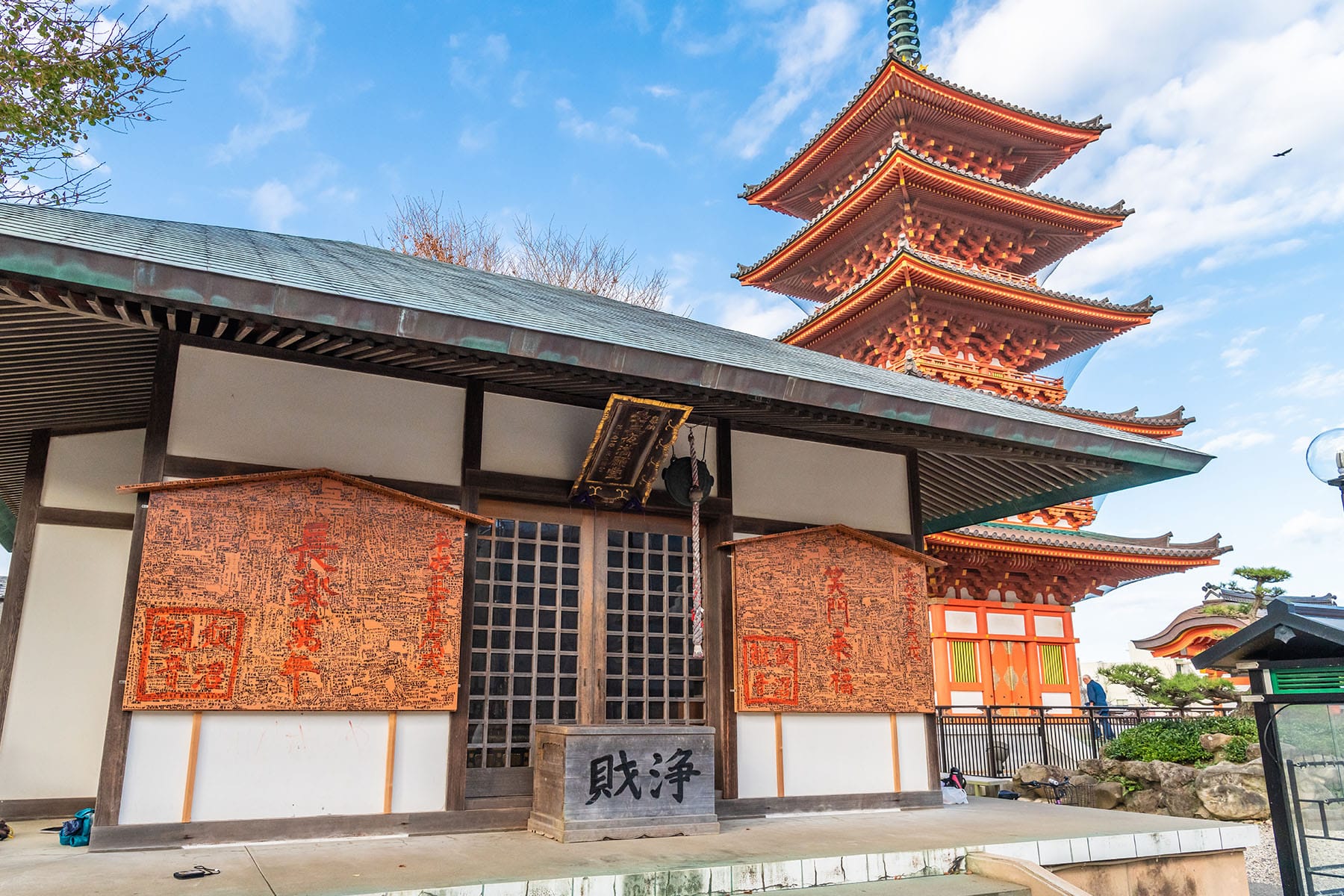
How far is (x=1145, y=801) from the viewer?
12094 mm

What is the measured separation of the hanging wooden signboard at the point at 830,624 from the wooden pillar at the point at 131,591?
3.96m

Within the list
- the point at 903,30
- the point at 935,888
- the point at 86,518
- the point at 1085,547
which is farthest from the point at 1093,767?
the point at 903,30

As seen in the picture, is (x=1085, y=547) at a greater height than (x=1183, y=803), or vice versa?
(x=1085, y=547)

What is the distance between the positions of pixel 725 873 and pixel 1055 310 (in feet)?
57.5

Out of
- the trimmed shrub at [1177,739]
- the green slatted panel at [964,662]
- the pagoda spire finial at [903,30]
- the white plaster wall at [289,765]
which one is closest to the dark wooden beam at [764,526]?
the white plaster wall at [289,765]

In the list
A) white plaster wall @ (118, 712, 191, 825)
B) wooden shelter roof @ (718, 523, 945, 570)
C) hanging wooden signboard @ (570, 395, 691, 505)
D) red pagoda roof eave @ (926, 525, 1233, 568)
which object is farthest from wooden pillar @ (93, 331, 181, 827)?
red pagoda roof eave @ (926, 525, 1233, 568)

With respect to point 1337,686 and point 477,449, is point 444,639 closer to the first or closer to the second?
point 477,449

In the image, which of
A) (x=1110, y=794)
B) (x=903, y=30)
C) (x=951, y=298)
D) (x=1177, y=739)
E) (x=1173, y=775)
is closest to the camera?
(x=1173, y=775)

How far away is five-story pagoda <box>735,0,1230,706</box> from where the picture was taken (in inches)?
686

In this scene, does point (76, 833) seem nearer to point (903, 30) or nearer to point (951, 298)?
point (951, 298)

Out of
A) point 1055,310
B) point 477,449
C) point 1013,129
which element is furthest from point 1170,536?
point 477,449

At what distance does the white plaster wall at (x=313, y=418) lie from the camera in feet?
18.1

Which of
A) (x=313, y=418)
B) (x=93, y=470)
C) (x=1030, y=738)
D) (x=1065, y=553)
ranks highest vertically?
(x=1065, y=553)

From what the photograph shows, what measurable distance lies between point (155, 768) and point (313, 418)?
2203mm
